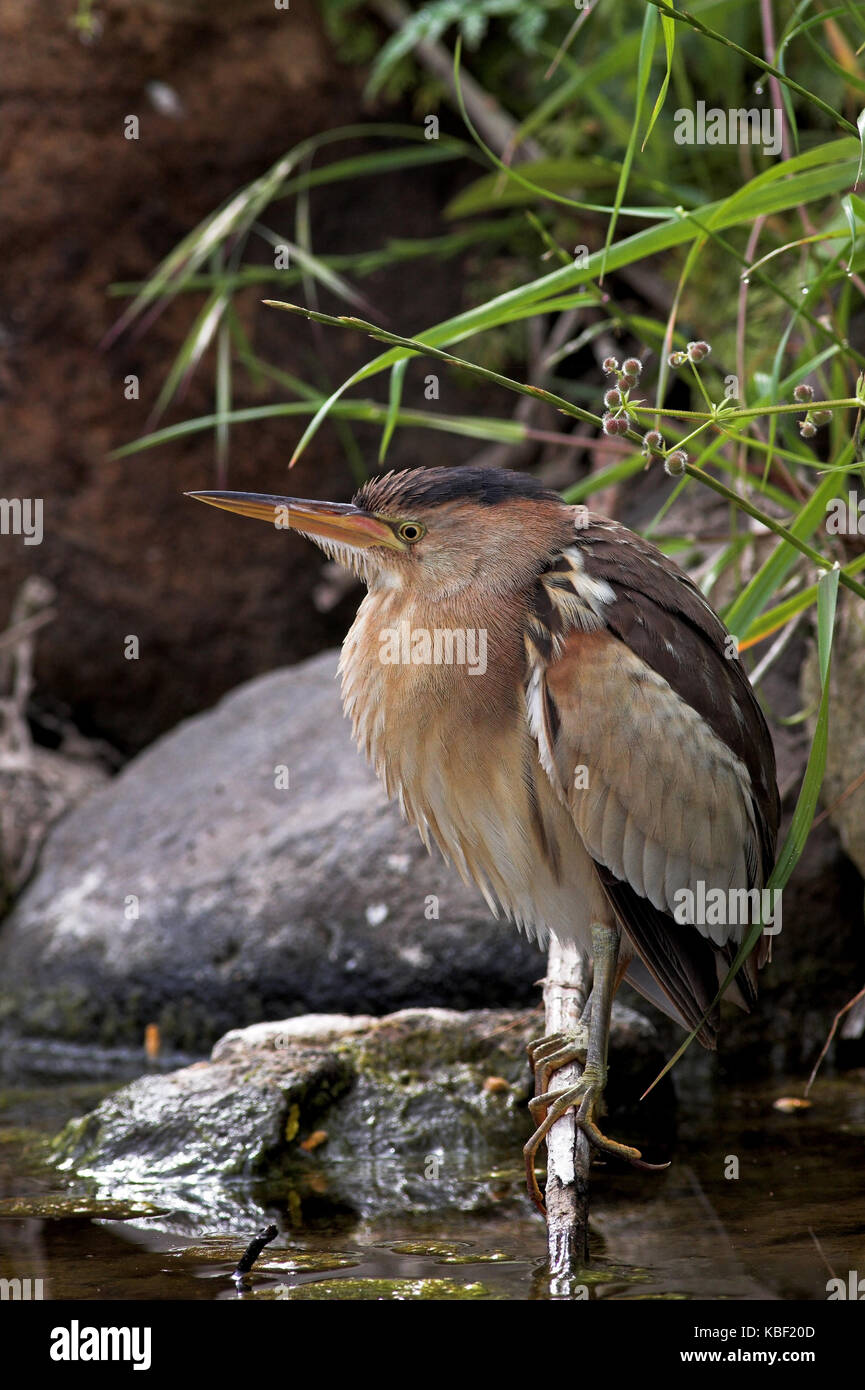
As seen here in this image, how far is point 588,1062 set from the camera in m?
2.57

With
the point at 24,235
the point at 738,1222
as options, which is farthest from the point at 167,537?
the point at 738,1222

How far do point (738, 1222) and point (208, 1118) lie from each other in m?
1.13

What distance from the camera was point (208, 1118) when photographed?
3072mm

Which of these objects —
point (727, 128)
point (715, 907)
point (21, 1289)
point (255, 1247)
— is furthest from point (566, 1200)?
point (727, 128)

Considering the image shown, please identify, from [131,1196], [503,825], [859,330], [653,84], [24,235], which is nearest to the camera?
[503,825]

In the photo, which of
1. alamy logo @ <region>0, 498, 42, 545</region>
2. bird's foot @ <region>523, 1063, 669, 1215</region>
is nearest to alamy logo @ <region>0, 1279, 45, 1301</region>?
bird's foot @ <region>523, 1063, 669, 1215</region>

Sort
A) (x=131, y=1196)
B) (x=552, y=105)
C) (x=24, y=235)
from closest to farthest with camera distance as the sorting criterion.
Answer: (x=131, y=1196)
(x=552, y=105)
(x=24, y=235)

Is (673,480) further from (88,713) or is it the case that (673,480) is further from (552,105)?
(88,713)

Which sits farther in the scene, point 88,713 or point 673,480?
point 88,713

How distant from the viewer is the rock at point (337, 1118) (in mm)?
2986

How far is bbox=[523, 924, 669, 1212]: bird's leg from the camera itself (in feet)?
8.29

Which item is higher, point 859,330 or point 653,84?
point 653,84

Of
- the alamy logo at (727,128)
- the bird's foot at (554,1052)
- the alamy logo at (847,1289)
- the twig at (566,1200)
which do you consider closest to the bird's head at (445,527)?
the bird's foot at (554,1052)
